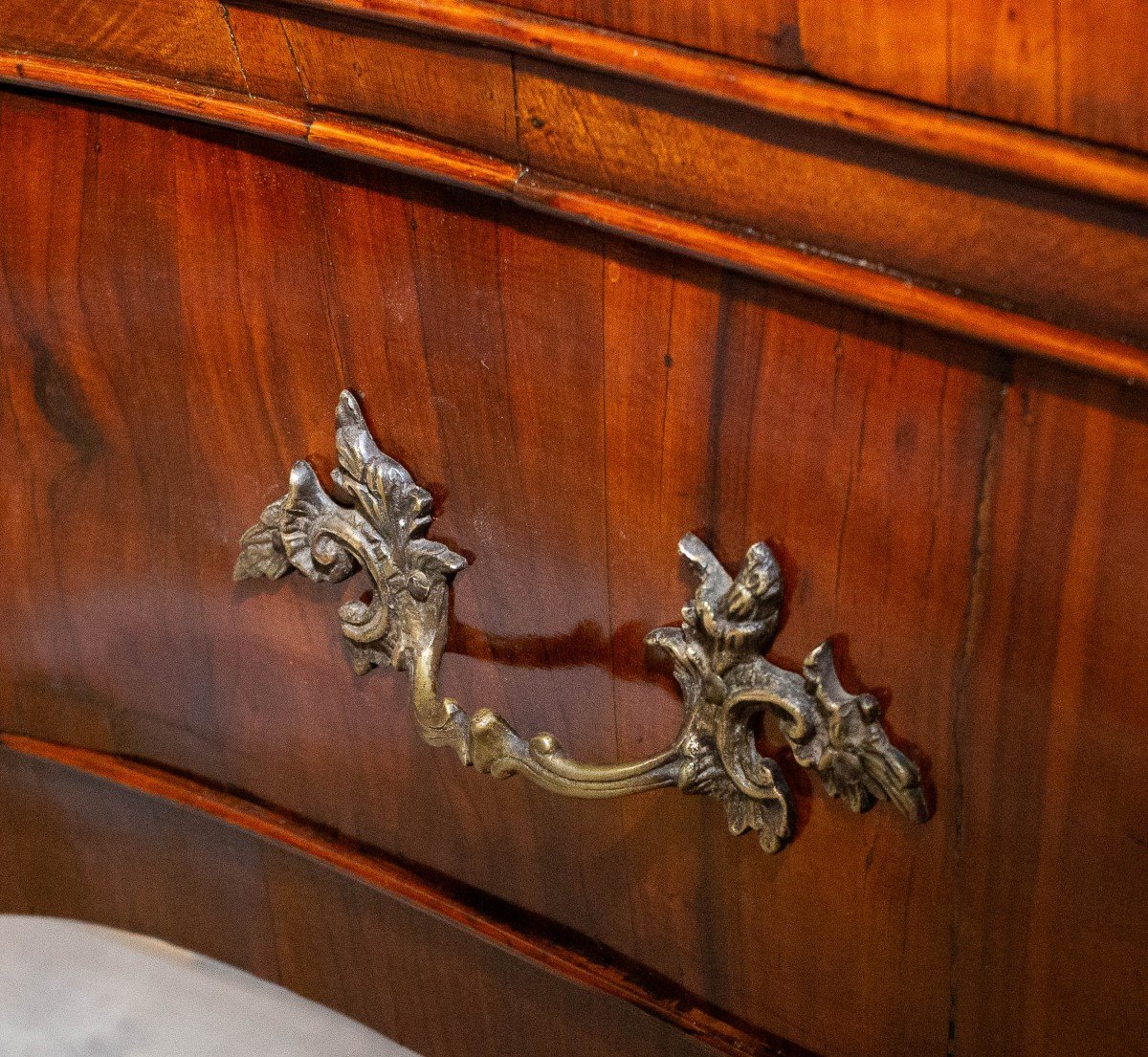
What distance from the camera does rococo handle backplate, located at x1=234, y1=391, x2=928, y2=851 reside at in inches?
18.2

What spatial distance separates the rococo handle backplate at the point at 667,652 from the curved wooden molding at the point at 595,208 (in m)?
0.10

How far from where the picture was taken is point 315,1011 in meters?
0.76

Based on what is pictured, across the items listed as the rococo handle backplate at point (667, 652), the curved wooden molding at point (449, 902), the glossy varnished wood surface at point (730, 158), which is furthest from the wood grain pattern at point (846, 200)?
the curved wooden molding at point (449, 902)

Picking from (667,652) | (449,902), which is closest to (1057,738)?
(667,652)

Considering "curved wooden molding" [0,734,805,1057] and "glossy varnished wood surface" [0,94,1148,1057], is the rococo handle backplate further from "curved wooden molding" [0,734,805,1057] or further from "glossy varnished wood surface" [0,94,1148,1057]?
"curved wooden molding" [0,734,805,1057]

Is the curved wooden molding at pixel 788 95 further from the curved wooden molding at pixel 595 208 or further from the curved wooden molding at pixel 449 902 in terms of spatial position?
the curved wooden molding at pixel 449 902

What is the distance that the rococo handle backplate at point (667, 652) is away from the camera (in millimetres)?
463

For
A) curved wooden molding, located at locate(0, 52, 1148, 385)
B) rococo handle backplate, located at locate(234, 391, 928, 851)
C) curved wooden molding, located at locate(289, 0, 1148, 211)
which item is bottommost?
rococo handle backplate, located at locate(234, 391, 928, 851)

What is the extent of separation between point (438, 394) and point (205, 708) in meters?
0.24

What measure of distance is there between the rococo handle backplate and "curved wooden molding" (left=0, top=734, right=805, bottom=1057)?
0.11 meters

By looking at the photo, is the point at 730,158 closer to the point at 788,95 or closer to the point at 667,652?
the point at 788,95

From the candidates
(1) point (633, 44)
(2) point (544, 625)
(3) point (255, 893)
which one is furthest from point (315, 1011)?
(1) point (633, 44)

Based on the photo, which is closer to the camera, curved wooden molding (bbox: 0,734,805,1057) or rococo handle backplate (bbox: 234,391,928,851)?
rococo handle backplate (bbox: 234,391,928,851)

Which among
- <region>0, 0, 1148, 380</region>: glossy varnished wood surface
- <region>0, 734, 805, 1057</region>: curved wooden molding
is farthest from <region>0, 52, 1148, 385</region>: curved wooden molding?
<region>0, 734, 805, 1057</region>: curved wooden molding
